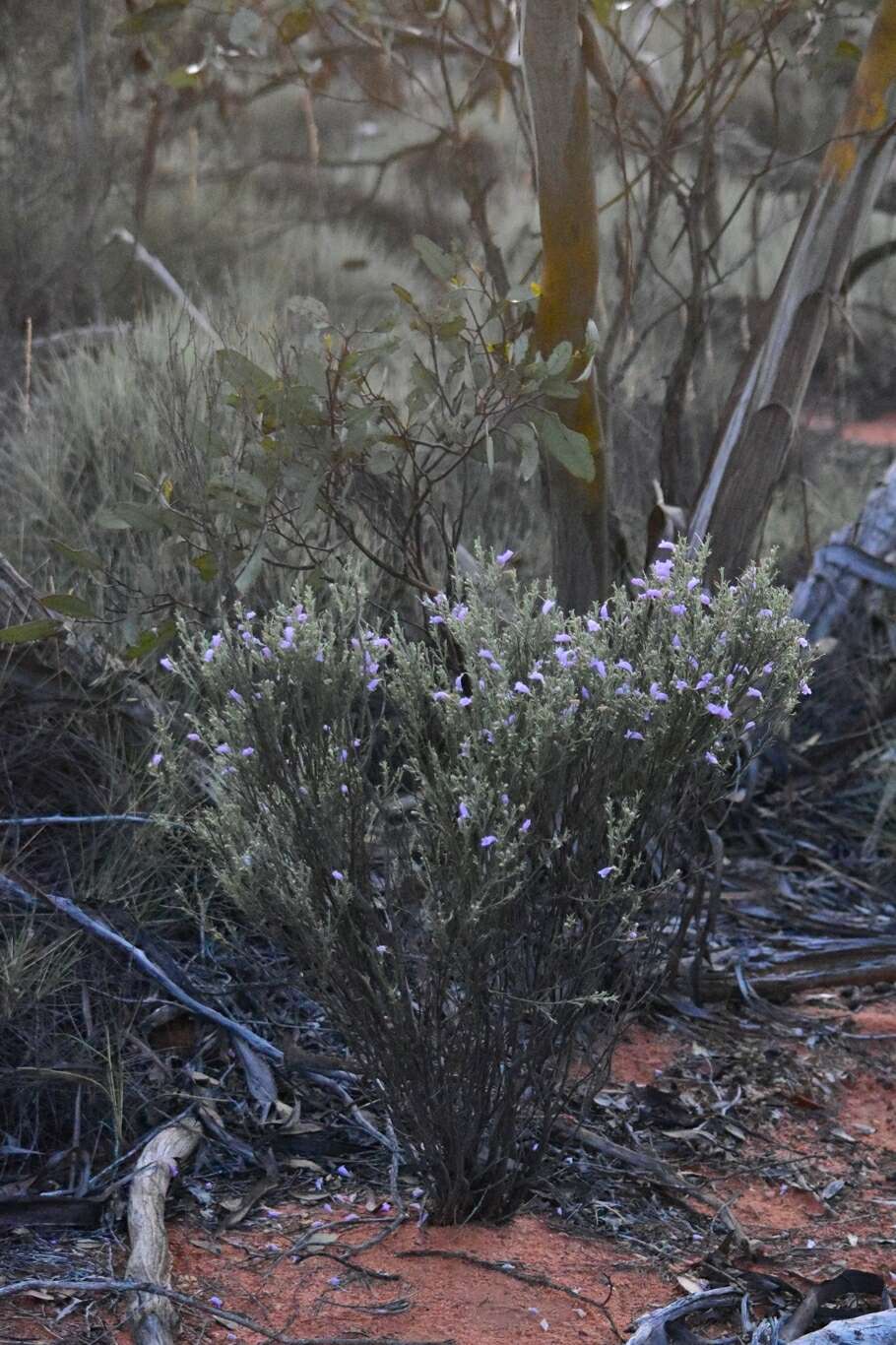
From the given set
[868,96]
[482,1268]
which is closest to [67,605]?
[482,1268]

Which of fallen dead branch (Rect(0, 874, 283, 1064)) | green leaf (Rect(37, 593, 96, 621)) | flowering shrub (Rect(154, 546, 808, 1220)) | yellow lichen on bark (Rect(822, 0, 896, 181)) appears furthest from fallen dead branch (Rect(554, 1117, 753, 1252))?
yellow lichen on bark (Rect(822, 0, 896, 181))

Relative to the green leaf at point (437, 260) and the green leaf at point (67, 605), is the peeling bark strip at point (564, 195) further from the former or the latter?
the green leaf at point (67, 605)

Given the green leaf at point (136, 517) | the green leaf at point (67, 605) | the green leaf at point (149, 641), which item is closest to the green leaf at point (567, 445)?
the green leaf at point (136, 517)

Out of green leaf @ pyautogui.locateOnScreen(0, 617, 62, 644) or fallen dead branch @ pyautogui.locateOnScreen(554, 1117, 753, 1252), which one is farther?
green leaf @ pyautogui.locateOnScreen(0, 617, 62, 644)

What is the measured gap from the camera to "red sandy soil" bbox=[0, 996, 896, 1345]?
2506mm

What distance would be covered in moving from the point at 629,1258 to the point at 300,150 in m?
11.3

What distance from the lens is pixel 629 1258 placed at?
2.79 metres

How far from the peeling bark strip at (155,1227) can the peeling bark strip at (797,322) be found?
2231mm

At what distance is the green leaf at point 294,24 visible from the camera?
4.54 meters

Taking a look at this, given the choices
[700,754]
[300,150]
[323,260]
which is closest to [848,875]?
[700,754]

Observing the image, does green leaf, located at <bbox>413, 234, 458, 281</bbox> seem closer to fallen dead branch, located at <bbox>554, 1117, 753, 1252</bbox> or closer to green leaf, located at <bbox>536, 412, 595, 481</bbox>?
green leaf, located at <bbox>536, 412, 595, 481</bbox>

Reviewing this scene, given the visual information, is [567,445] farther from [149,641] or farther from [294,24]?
[294,24]

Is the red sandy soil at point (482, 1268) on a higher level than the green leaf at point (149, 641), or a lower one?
lower

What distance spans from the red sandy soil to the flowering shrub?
0.45 feet
